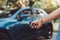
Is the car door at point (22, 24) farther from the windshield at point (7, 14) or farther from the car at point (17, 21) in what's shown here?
the windshield at point (7, 14)

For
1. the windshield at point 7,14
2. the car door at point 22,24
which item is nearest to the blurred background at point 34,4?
the windshield at point 7,14

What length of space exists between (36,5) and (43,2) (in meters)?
0.16

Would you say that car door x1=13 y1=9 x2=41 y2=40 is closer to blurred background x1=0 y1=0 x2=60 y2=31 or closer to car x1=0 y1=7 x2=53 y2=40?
car x1=0 y1=7 x2=53 y2=40

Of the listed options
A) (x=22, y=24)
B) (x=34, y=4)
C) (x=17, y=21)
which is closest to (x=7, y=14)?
(x=17, y=21)

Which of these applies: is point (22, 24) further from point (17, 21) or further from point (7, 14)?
point (7, 14)

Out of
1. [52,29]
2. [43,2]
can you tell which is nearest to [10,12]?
[43,2]

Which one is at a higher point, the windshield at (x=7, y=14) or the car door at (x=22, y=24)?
the windshield at (x=7, y=14)

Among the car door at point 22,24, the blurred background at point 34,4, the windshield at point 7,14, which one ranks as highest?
the blurred background at point 34,4

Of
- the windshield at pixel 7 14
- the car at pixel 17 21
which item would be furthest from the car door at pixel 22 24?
the windshield at pixel 7 14

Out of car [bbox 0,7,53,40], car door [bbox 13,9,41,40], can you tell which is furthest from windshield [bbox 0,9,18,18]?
car door [bbox 13,9,41,40]

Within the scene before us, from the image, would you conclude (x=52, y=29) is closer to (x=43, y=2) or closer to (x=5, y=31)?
(x=43, y=2)

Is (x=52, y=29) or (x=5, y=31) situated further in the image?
(x=52, y=29)

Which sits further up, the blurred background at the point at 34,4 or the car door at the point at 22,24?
the blurred background at the point at 34,4

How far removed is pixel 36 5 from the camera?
4559 mm
